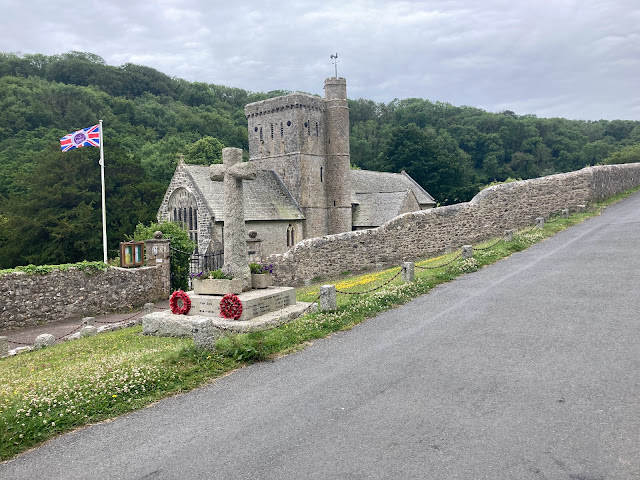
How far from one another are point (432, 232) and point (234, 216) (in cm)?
1358

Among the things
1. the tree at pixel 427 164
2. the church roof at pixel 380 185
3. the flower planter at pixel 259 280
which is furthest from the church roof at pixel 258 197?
the tree at pixel 427 164

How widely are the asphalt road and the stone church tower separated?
90.8 feet

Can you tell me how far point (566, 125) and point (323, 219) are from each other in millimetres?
78725

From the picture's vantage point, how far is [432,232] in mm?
23125

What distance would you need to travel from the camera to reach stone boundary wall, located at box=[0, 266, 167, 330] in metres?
17.7

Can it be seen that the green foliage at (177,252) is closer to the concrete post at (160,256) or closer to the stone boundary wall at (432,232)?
the concrete post at (160,256)

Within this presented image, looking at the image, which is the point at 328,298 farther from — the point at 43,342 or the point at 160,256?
the point at 160,256

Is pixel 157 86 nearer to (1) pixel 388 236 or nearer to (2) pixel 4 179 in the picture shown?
(2) pixel 4 179

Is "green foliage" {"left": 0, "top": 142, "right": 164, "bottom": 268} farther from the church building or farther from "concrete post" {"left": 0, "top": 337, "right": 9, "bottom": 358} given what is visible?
"concrete post" {"left": 0, "top": 337, "right": 9, "bottom": 358}

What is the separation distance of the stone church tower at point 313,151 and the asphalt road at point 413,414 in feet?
90.8

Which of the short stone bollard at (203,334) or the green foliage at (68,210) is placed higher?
the green foliage at (68,210)

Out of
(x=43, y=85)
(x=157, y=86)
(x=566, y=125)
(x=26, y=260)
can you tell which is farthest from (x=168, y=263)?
(x=566, y=125)

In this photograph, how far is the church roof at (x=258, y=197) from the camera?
31355mm

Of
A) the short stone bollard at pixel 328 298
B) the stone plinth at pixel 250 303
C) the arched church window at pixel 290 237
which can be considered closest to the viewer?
the stone plinth at pixel 250 303
